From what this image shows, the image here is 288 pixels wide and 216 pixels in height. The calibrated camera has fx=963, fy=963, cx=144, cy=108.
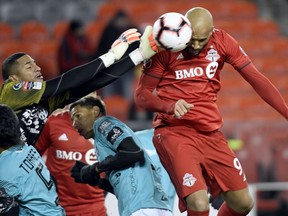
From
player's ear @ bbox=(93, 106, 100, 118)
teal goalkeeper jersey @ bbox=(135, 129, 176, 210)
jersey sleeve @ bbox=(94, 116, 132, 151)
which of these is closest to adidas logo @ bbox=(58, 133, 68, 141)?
teal goalkeeper jersey @ bbox=(135, 129, 176, 210)

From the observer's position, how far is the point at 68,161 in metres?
7.52

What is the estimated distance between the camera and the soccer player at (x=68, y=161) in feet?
24.5

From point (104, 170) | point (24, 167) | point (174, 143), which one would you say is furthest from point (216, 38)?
point (24, 167)

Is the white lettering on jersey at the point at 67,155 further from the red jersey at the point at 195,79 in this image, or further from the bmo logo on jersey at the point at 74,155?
the red jersey at the point at 195,79

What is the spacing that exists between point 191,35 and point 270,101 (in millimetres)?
764

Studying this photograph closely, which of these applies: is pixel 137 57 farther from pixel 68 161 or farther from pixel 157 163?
pixel 68 161

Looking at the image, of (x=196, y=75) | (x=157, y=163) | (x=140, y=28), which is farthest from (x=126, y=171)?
(x=140, y=28)

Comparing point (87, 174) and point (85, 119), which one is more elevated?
point (85, 119)

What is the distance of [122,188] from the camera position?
20.1 feet

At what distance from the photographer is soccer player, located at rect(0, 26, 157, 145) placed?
6258mm

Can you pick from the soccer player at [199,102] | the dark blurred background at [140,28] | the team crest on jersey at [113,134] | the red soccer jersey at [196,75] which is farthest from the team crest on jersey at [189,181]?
the dark blurred background at [140,28]

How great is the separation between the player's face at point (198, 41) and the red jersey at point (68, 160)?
163 cm

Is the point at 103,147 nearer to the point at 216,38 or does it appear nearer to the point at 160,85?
the point at 160,85

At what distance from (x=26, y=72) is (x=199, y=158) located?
1.31 m
